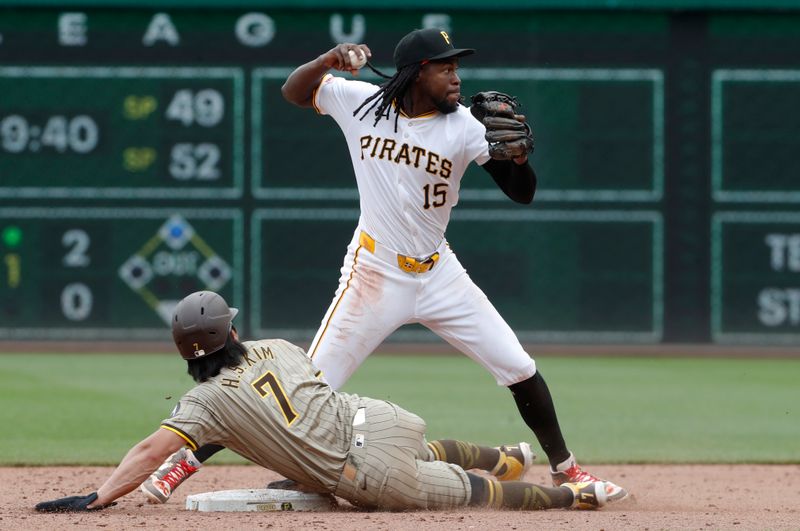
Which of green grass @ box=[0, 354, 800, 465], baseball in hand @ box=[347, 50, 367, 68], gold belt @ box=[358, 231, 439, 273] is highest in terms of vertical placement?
baseball in hand @ box=[347, 50, 367, 68]

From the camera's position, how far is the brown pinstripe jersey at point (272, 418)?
196 inches

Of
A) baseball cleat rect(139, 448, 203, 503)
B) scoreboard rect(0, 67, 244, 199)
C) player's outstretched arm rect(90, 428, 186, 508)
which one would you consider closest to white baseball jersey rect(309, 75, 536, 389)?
baseball cleat rect(139, 448, 203, 503)

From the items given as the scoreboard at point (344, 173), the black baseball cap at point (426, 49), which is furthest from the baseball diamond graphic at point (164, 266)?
the black baseball cap at point (426, 49)

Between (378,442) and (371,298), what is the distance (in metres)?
0.74

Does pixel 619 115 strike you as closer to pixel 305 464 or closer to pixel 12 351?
pixel 12 351

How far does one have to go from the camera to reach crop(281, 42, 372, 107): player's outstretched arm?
5.47 m

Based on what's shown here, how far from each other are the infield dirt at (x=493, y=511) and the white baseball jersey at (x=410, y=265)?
674 mm

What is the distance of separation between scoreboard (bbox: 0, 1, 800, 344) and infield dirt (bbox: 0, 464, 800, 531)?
6.25m

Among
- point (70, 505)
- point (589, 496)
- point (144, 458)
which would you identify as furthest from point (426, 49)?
point (70, 505)

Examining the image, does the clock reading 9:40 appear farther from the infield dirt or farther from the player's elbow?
the player's elbow

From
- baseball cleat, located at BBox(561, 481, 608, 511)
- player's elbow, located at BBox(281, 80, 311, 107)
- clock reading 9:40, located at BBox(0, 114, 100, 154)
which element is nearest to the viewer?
baseball cleat, located at BBox(561, 481, 608, 511)

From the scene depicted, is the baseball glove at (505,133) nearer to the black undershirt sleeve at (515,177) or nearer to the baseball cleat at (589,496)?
the black undershirt sleeve at (515,177)

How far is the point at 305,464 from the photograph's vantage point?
16.7 ft

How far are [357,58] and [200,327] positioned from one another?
1.24 metres
